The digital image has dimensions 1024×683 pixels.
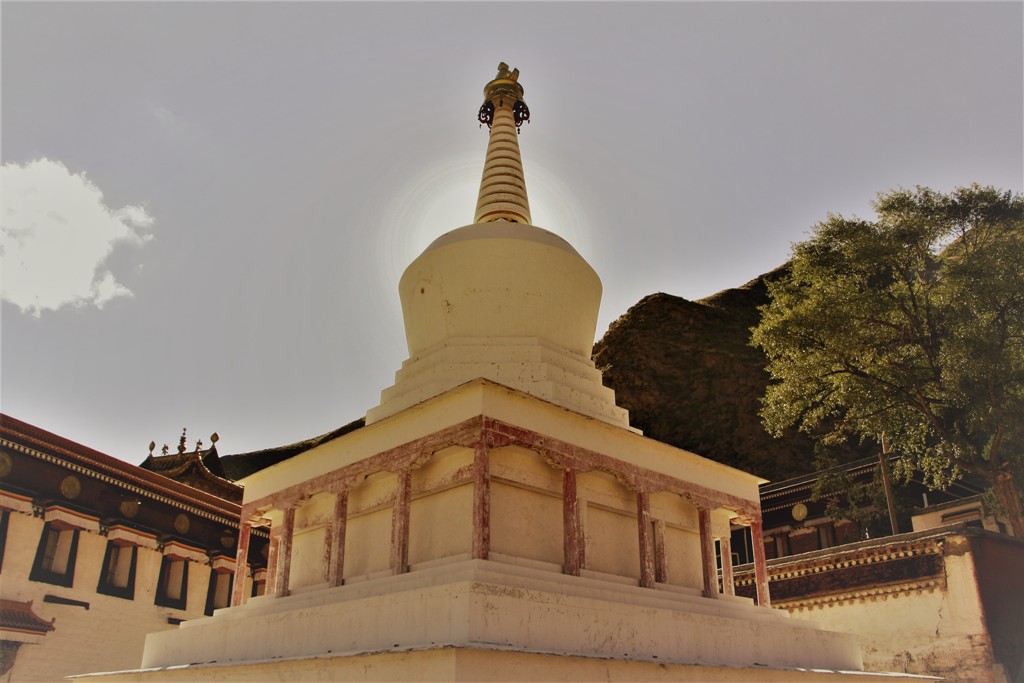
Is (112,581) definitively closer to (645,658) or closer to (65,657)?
(65,657)

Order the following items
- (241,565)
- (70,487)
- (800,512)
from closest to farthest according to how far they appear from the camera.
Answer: (241,565) → (70,487) → (800,512)

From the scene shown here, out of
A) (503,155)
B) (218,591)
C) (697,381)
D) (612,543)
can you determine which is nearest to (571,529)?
(612,543)

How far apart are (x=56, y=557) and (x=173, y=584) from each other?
3.43m

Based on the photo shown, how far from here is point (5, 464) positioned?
52.9 ft

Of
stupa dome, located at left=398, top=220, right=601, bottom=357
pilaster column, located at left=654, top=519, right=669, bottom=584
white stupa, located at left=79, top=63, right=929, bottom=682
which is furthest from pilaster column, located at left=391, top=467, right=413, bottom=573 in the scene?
pilaster column, located at left=654, top=519, right=669, bottom=584

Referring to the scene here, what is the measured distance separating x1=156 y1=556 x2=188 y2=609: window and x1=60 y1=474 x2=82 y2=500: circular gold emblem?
308cm

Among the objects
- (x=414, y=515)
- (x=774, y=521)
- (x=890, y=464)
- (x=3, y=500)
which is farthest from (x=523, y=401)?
(x=774, y=521)

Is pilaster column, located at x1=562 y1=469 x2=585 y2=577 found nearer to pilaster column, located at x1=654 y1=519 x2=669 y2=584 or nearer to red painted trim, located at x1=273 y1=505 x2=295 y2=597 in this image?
pilaster column, located at x1=654 y1=519 x2=669 y2=584

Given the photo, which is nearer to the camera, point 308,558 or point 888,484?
point 308,558

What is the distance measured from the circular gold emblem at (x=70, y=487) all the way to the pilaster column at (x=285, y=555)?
7232 millimetres

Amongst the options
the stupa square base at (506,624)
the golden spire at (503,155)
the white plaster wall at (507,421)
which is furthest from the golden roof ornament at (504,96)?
the stupa square base at (506,624)

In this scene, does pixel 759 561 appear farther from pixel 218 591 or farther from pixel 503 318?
pixel 218 591

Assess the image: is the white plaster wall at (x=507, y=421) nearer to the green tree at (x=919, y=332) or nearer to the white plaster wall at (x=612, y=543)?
the white plaster wall at (x=612, y=543)

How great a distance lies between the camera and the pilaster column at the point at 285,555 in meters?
12.3
